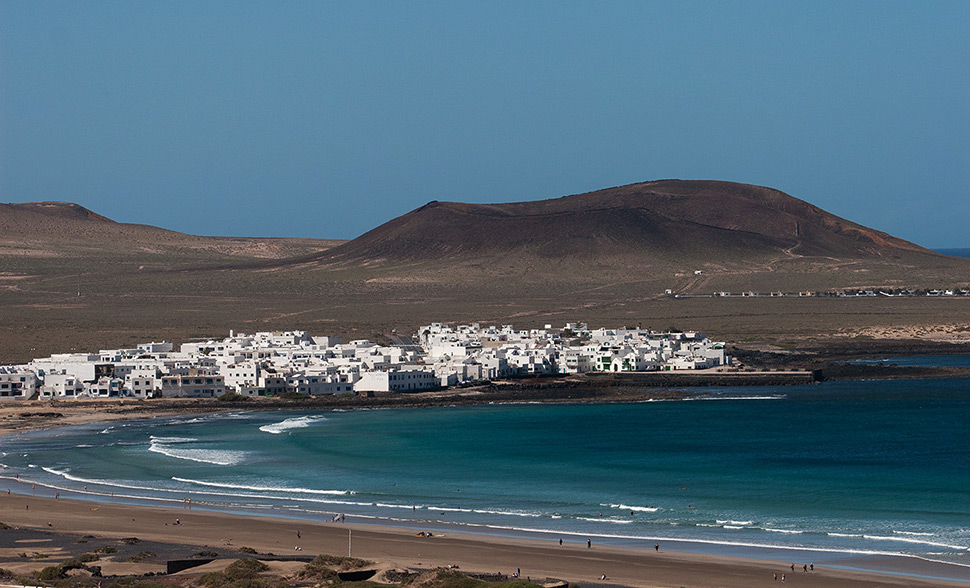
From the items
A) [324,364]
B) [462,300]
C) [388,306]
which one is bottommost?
[324,364]

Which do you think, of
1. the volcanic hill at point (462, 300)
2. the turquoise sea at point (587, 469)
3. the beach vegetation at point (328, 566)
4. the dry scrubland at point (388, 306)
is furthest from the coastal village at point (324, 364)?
the beach vegetation at point (328, 566)

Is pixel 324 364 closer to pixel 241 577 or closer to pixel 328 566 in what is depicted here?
pixel 328 566

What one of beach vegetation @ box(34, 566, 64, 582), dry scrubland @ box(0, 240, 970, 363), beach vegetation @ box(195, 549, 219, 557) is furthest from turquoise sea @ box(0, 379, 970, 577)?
dry scrubland @ box(0, 240, 970, 363)

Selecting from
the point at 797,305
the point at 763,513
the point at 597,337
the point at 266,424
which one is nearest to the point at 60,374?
the point at 266,424

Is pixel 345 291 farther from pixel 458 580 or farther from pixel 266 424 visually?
pixel 458 580

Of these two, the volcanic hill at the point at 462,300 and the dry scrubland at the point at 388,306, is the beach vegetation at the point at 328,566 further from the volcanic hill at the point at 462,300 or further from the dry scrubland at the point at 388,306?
the volcanic hill at the point at 462,300

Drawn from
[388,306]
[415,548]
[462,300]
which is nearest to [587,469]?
[415,548]
